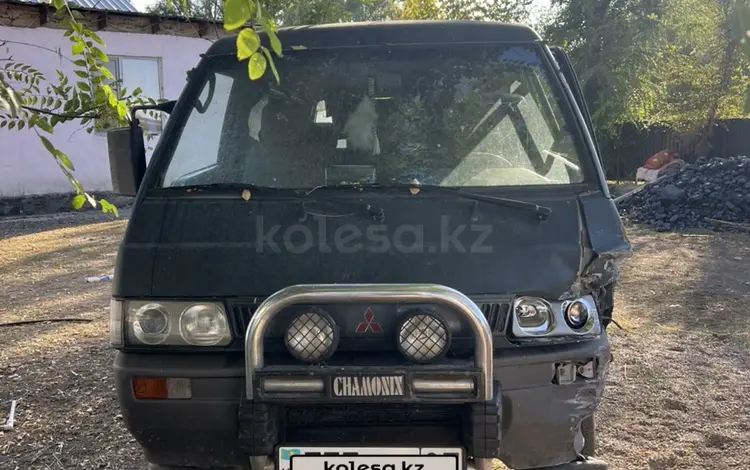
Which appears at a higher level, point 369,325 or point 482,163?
point 482,163

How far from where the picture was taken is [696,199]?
40.6 feet

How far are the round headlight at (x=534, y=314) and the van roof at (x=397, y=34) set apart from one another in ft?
4.49

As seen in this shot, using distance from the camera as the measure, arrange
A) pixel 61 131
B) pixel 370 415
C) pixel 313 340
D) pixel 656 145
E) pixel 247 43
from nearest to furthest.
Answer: pixel 247 43 → pixel 313 340 → pixel 370 415 → pixel 61 131 → pixel 656 145

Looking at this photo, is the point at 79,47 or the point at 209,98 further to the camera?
the point at 79,47

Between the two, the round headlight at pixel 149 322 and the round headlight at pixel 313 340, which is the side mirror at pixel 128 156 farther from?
the round headlight at pixel 313 340

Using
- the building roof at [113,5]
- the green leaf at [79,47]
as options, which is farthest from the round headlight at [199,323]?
the building roof at [113,5]

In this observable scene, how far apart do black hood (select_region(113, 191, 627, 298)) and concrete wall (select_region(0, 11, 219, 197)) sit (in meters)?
9.95

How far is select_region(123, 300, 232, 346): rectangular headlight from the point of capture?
2410mm

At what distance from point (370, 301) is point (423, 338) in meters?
0.24

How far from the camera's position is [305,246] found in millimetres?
2486

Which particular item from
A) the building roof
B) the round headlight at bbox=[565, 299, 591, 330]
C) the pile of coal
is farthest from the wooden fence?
the round headlight at bbox=[565, 299, 591, 330]

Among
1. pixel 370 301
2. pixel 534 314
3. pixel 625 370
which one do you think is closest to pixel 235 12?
pixel 370 301

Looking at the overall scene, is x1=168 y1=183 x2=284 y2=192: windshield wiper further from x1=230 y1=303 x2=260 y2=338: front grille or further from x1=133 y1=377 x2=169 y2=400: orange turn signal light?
x1=133 y1=377 x2=169 y2=400: orange turn signal light

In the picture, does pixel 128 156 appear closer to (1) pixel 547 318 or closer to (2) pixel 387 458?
(2) pixel 387 458
